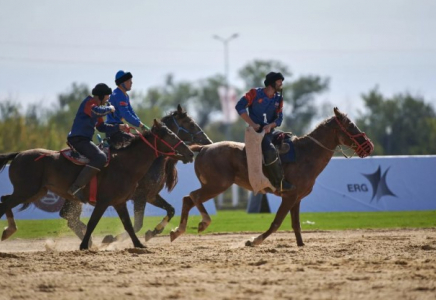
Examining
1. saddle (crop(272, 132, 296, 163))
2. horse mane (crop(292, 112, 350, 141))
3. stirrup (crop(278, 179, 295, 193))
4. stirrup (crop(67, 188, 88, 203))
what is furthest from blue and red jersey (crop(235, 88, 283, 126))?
stirrup (crop(67, 188, 88, 203))

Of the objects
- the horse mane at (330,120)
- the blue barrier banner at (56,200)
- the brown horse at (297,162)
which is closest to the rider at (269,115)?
the brown horse at (297,162)

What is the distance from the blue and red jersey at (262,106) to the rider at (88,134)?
7.91ft

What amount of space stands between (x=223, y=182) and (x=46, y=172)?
3.14 m

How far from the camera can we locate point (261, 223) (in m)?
22.0

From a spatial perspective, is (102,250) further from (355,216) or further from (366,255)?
(355,216)

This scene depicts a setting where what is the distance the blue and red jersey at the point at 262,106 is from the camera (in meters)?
14.9

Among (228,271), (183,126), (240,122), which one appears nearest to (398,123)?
(240,122)

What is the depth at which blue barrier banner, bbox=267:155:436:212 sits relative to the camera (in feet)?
82.0

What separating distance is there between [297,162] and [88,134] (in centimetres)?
370

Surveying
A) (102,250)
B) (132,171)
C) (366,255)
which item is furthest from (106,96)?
(366,255)

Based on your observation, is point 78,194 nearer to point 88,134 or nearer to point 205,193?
point 88,134

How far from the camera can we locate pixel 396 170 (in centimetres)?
2525

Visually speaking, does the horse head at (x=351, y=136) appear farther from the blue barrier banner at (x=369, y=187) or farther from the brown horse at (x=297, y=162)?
the blue barrier banner at (x=369, y=187)

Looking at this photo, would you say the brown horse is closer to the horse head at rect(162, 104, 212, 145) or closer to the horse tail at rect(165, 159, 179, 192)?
the horse tail at rect(165, 159, 179, 192)
